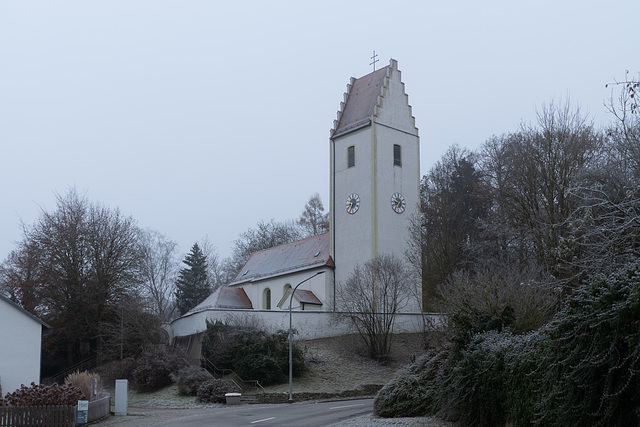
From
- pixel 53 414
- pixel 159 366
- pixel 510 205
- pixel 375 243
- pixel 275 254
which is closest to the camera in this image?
pixel 53 414

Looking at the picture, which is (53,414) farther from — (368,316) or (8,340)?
(368,316)

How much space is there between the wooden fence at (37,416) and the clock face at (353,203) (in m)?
28.6

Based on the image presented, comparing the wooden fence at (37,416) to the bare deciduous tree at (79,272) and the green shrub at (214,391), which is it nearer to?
the green shrub at (214,391)

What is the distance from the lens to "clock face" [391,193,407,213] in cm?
4678

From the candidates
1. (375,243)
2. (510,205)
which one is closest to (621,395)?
(510,205)

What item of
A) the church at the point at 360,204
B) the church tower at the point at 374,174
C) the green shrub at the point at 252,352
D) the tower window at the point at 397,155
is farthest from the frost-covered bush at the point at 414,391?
the tower window at the point at 397,155

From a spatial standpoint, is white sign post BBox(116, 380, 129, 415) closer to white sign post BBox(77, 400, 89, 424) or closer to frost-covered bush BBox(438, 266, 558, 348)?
white sign post BBox(77, 400, 89, 424)

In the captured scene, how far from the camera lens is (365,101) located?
164 ft

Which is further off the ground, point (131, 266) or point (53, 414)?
point (131, 266)

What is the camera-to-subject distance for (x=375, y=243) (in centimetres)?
4506

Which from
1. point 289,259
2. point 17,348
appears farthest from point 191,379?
point 289,259

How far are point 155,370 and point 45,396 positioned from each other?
15499 mm

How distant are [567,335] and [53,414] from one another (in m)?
16.7

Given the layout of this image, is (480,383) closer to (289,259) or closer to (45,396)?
(45,396)
